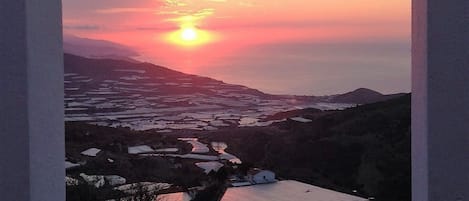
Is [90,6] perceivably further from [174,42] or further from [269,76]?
[269,76]

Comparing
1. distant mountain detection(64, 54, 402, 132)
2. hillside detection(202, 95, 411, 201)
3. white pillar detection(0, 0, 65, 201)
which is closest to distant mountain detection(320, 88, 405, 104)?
distant mountain detection(64, 54, 402, 132)

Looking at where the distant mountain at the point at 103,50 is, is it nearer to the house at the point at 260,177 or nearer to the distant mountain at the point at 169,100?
the distant mountain at the point at 169,100

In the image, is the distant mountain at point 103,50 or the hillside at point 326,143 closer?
the distant mountain at point 103,50

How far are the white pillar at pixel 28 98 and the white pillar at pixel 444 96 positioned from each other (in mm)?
980

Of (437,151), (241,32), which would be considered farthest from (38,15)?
(241,32)

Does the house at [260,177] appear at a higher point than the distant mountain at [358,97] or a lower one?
lower

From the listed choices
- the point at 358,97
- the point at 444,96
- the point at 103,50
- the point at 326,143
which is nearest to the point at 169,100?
the point at 103,50

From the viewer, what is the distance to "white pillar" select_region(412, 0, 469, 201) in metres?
1.58

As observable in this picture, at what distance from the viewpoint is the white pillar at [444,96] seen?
1578mm

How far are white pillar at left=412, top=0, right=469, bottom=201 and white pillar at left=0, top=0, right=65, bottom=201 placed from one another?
3.21ft

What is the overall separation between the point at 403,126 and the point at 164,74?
9.94 ft

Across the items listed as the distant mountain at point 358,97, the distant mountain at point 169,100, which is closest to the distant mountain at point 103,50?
the distant mountain at point 169,100

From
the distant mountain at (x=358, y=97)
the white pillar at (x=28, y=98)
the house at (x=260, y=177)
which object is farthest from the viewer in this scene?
the house at (x=260, y=177)

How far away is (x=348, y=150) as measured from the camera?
33.0ft
